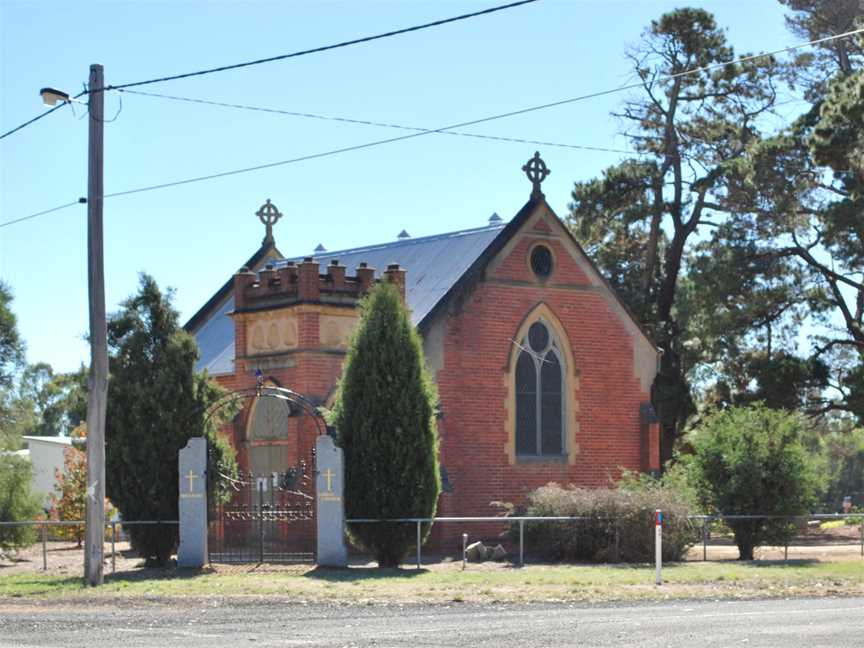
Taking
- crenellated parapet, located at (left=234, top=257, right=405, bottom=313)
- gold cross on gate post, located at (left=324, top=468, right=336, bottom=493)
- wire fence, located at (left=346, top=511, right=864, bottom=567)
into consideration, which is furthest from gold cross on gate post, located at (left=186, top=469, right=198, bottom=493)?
crenellated parapet, located at (left=234, top=257, right=405, bottom=313)

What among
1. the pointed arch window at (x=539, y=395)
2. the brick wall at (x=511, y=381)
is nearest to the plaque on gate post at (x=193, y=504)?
the brick wall at (x=511, y=381)

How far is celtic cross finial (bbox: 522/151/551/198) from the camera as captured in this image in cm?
3319

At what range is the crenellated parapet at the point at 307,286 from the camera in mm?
30312

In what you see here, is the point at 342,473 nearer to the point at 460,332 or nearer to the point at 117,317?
the point at 117,317

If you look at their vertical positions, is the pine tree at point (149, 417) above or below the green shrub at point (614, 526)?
above

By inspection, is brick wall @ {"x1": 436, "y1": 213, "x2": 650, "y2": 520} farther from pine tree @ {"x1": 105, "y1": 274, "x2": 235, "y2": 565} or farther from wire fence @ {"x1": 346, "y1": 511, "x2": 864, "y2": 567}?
pine tree @ {"x1": 105, "y1": 274, "x2": 235, "y2": 565}

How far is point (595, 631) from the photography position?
588 inches

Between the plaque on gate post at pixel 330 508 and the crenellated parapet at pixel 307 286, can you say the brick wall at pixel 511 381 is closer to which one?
the crenellated parapet at pixel 307 286

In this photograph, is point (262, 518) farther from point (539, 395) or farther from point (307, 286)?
point (539, 395)

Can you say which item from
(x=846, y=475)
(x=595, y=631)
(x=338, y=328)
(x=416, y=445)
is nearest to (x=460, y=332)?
(x=338, y=328)

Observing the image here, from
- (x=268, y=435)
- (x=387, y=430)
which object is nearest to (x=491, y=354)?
(x=268, y=435)

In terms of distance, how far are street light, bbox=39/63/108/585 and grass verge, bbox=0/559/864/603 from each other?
79cm

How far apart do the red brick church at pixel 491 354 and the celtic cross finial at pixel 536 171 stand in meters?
0.02

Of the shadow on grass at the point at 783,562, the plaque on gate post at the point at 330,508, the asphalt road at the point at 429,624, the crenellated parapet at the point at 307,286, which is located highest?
the crenellated parapet at the point at 307,286
